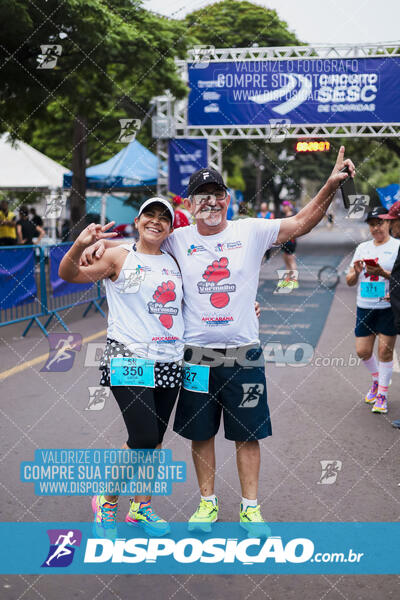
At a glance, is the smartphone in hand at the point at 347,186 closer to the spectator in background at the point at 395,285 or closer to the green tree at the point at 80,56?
the spectator in background at the point at 395,285

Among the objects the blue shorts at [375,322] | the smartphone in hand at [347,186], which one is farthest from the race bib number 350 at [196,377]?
the blue shorts at [375,322]

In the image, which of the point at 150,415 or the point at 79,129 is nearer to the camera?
the point at 150,415

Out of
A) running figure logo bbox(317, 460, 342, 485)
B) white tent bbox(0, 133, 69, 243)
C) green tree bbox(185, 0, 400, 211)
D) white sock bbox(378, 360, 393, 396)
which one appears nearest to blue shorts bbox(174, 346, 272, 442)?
running figure logo bbox(317, 460, 342, 485)

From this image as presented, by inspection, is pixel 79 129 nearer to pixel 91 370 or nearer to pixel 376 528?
pixel 91 370

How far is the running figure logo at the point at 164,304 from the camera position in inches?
139

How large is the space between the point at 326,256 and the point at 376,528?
77.8ft

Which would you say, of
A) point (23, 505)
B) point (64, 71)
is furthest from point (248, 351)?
point (64, 71)

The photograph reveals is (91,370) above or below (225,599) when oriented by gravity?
below

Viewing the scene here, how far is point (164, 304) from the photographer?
356 centimetres

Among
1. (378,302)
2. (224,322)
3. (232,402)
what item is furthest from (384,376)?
(224,322)

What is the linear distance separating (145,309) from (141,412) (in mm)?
552

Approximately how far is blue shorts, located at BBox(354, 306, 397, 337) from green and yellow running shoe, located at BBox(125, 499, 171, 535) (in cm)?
310

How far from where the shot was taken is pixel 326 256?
26.9 m

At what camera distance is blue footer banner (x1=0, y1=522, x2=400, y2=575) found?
333 cm
